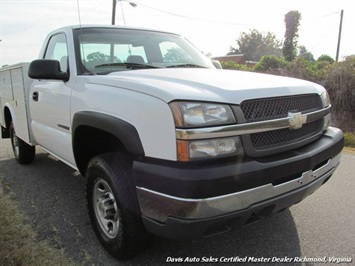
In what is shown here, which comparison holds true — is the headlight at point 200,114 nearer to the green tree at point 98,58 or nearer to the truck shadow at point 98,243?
the truck shadow at point 98,243

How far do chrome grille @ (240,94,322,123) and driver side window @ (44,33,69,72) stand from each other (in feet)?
6.65

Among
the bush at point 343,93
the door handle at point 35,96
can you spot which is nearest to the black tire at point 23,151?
the door handle at point 35,96

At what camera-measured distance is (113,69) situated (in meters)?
3.20

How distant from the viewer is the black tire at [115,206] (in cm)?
231

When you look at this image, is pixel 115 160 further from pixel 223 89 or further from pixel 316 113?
pixel 316 113

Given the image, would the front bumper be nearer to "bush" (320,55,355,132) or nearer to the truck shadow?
the truck shadow

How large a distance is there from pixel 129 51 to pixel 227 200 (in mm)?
2224

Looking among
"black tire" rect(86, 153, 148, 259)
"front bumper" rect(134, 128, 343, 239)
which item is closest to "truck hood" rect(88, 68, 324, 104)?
"front bumper" rect(134, 128, 343, 239)

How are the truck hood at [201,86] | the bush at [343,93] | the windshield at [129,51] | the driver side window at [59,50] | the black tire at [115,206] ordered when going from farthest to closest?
the bush at [343,93] < the driver side window at [59,50] < the windshield at [129,51] < the black tire at [115,206] < the truck hood at [201,86]

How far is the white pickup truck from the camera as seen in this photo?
6.49 ft

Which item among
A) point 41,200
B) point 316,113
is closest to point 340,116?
point 316,113

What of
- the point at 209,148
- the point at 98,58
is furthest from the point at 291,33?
the point at 209,148

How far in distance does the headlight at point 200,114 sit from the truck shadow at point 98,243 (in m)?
1.08

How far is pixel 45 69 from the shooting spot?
10.3 feet
